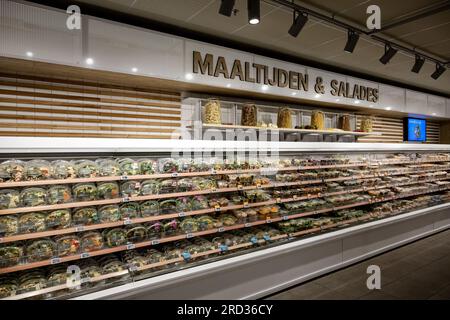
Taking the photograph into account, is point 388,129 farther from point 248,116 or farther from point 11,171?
point 11,171

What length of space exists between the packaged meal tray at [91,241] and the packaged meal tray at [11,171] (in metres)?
0.85

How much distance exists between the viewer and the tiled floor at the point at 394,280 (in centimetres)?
410

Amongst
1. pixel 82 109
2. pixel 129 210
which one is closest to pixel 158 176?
pixel 129 210

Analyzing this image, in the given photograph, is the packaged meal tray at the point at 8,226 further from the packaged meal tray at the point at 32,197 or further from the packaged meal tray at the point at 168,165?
the packaged meal tray at the point at 168,165

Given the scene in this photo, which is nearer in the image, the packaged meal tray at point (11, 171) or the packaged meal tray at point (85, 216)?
the packaged meal tray at point (11, 171)

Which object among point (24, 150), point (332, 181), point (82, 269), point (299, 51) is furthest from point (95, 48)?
point (332, 181)

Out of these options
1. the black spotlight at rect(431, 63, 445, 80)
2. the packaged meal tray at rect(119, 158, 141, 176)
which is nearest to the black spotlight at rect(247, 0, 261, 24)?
the packaged meal tray at rect(119, 158, 141, 176)

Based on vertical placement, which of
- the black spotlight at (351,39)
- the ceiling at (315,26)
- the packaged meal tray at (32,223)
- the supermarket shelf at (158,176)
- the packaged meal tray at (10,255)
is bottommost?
the packaged meal tray at (10,255)

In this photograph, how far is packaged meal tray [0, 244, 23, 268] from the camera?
2.66 meters

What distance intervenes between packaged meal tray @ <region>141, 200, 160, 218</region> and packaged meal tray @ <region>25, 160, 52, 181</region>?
1008 millimetres

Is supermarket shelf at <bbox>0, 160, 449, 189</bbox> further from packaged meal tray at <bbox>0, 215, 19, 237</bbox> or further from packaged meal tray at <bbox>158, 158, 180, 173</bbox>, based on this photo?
packaged meal tray at <bbox>0, 215, 19, 237</bbox>

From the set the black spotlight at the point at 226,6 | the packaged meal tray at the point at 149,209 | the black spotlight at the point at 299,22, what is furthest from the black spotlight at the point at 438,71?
the packaged meal tray at the point at 149,209

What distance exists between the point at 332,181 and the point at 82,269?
13.7ft
